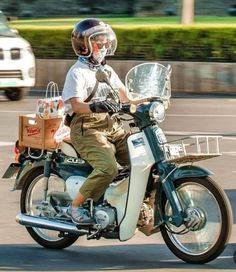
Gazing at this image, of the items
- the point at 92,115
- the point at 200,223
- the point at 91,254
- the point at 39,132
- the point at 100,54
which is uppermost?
the point at 100,54

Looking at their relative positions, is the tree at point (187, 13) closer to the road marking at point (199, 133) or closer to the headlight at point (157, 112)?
the road marking at point (199, 133)

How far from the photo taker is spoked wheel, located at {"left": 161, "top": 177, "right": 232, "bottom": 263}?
23.6 feet

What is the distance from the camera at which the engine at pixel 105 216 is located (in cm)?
756

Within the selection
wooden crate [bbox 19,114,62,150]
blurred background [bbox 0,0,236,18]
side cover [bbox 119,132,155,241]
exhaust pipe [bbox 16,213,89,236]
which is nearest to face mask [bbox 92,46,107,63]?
side cover [bbox 119,132,155,241]

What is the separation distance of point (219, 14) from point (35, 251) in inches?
1392

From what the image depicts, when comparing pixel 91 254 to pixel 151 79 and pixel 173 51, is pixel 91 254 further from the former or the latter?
pixel 173 51

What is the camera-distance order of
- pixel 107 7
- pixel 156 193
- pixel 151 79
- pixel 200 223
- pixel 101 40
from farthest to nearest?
pixel 107 7
pixel 151 79
pixel 101 40
pixel 156 193
pixel 200 223

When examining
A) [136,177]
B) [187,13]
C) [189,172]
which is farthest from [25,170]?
[187,13]

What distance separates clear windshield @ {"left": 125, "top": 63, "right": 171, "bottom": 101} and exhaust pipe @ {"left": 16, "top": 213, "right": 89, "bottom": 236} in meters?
1.04

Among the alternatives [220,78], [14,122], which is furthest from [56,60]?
[14,122]

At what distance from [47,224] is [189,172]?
123 centimetres

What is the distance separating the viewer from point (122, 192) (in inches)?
297

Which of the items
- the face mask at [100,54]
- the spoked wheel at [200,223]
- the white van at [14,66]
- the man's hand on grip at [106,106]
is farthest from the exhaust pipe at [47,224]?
the white van at [14,66]

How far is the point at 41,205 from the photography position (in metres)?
8.12
